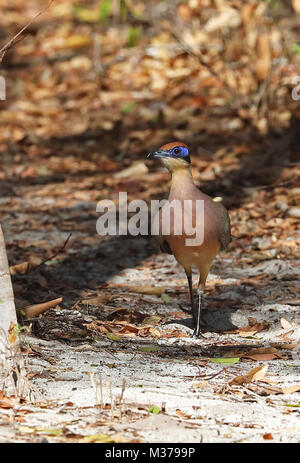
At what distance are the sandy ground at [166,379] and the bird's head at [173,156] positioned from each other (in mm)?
1144

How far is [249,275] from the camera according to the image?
718 cm

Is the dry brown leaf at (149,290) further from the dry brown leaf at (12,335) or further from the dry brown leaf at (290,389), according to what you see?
the dry brown leaf at (12,335)

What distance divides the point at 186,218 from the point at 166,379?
148cm

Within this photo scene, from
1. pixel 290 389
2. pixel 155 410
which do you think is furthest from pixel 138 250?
pixel 155 410

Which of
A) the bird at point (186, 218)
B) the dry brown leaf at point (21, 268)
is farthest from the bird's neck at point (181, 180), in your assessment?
the dry brown leaf at point (21, 268)

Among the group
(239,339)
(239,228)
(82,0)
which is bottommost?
(239,339)

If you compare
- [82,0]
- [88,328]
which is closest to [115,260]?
[88,328]

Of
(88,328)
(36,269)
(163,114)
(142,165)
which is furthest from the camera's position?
(163,114)

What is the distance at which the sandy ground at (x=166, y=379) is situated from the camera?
3.55 metres

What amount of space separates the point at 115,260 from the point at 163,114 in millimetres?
4655

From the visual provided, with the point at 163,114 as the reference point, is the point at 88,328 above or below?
below

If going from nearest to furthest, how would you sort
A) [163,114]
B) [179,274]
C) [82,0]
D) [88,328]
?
[88,328] < [179,274] < [163,114] < [82,0]

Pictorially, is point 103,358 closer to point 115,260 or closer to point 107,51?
point 115,260

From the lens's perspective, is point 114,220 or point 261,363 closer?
point 261,363
